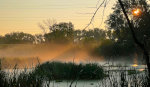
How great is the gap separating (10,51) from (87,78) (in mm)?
50062

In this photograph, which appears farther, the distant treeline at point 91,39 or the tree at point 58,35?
the tree at point 58,35

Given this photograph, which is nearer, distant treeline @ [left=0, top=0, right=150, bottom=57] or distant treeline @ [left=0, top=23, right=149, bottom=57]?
distant treeline @ [left=0, top=0, right=150, bottom=57]

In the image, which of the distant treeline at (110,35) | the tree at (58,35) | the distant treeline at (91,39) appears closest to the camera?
the distant treeline at (110,35)

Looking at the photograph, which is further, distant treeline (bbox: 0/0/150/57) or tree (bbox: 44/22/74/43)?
Answer: tree (bbox: 44/22/74/43)

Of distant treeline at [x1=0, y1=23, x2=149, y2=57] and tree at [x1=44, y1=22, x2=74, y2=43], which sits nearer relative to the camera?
distant treeline at [x1=0, y1=23, x2=149, y2=57]

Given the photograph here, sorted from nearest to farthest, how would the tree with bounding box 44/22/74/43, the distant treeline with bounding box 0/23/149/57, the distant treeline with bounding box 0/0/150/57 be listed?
the distant treeline with bounding box 0/0/150/57, the distant treeline with bounding box 0/23/149/57, the tree with bounding box 44/22/74/43

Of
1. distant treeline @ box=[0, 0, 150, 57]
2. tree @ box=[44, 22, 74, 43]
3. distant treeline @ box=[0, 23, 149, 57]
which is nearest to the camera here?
distant treeline @ box=[0, 0, 150, 57]

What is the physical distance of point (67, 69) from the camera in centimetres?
1270

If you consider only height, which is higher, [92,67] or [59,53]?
[59,53]

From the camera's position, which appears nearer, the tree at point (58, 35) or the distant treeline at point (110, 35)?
the distant treeline at point (110, 35)

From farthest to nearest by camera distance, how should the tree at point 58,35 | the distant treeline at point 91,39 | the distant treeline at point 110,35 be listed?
the tree at point 58,35 < the distant treeline at point 91,39 < the distant treeline at point 110,35

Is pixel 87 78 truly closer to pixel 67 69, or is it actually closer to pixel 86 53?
pixel 67 69

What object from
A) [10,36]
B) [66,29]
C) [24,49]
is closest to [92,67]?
[24,49]

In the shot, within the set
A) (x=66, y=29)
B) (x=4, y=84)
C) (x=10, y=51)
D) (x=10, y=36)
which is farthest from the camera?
(x=10, y=36)
